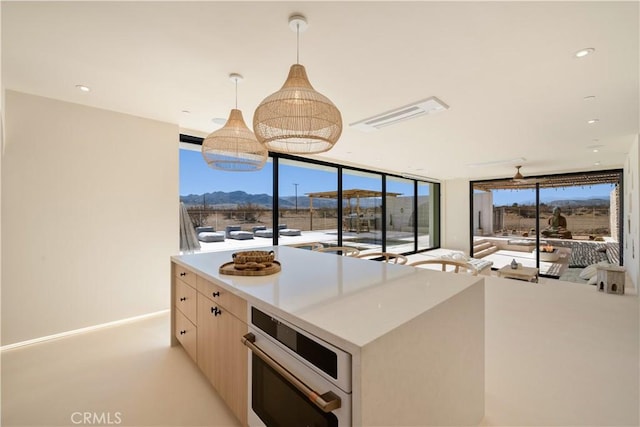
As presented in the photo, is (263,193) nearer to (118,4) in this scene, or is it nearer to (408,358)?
(118,4)

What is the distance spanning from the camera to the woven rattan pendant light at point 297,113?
1445 mm

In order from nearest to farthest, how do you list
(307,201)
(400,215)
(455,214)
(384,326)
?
1. (384,326)
2. (307,201)
3. (400,215)
4. (455,214)

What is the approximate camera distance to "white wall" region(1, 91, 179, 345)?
2.51 metres

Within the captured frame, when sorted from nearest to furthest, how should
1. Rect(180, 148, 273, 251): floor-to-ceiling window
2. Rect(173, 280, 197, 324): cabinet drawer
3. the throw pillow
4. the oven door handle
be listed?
the oven door handle → Rect(173, 280, 197, 324): cabinet drawer → Rect(180, 148, 273, 251): floor-to-ceiling window → the throw pillow

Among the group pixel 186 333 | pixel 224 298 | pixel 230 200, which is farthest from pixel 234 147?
pixel 230 200

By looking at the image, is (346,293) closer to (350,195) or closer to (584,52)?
(584,52)

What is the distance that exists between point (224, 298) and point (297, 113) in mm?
1156

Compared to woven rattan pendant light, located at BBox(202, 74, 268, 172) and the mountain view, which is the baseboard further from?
woven rattan pendant light, located at BBox(202, 74, 268, 172)

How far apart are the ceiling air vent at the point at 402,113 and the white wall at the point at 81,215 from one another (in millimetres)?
2476

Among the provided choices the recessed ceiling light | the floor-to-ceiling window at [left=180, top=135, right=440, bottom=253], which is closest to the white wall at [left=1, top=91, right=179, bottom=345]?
the floor-to-ceiling window at [left=180, top=135, right=440, bottom=253]

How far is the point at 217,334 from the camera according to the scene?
1671 millimetres

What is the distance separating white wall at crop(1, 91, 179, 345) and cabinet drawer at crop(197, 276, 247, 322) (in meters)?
1.81

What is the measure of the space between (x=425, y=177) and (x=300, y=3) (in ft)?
24.5


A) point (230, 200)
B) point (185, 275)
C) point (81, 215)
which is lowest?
point (185, 275)
